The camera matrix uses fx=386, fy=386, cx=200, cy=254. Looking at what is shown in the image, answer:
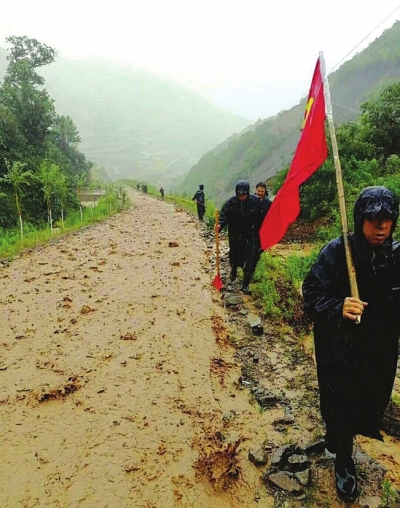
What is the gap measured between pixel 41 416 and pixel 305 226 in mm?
9286

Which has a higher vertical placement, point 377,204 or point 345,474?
point 377,204

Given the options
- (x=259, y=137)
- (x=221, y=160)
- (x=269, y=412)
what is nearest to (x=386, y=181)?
(x=269, y=412)

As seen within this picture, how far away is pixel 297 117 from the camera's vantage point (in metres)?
59.2

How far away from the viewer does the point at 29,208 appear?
18.3 meters

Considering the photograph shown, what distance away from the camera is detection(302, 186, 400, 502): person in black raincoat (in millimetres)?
2219

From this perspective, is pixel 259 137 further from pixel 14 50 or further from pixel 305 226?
pixel 305 226

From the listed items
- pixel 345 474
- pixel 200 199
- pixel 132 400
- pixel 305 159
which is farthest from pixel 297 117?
pixel 345 474

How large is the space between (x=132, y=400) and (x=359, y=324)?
2.60 meters

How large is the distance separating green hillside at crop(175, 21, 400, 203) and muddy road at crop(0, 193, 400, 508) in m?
40.0

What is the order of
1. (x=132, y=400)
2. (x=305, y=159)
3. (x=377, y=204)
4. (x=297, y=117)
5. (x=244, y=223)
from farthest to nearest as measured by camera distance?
(x=297, y=117) < (x=244, y=223) < (x=132, y=400) < (x=305, y=159) < (x=377, y=204)

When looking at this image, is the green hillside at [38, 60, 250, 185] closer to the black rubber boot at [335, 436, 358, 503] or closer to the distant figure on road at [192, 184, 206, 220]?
the distant figure on road at [192, 184, 206, 220]

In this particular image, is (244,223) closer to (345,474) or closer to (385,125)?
(345,474)

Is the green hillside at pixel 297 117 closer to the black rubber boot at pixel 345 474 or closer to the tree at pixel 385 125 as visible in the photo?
the tree at pixel 385 125

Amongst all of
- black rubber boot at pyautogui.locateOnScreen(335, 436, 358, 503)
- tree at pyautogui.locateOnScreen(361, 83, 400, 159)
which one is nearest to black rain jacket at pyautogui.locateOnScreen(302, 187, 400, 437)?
Result: black rubber boot at pyautogui.locateOnScreen(335, 436, 358, 503)
